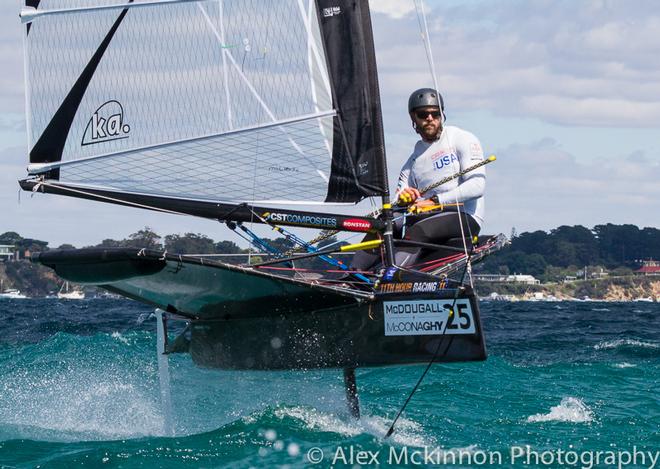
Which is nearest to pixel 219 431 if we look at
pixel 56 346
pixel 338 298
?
pixel 338 298

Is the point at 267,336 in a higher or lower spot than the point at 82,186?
lower

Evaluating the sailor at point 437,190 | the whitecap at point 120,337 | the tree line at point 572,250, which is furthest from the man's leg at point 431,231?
the tree line at point 572,250

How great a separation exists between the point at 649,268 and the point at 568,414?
94.5 m

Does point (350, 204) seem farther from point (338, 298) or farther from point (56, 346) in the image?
point (56, 346)

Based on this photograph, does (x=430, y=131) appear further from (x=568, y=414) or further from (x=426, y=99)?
(x=568, y=414)

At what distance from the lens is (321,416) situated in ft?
28.2

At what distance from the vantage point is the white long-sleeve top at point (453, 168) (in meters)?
8.63

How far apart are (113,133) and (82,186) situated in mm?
461

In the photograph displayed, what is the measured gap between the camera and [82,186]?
846 cm

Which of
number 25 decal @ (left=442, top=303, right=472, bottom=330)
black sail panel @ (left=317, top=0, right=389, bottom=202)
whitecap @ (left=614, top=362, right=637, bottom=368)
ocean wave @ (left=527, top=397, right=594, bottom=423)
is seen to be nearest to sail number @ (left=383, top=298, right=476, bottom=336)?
number 25 decal @ (left=442, top=303, right=472, bottom=330)

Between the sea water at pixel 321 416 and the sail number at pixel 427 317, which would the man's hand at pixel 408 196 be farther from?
the sea water at pixel 321 416

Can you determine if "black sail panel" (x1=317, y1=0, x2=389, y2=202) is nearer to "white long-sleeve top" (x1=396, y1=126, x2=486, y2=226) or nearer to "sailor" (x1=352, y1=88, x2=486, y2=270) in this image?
→ "sailor" (x1=352, y1=88, x2=486, y2=270)

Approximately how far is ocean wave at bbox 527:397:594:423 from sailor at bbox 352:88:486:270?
171cm

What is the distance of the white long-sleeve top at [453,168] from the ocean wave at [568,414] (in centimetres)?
174
